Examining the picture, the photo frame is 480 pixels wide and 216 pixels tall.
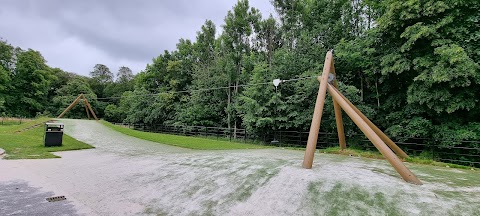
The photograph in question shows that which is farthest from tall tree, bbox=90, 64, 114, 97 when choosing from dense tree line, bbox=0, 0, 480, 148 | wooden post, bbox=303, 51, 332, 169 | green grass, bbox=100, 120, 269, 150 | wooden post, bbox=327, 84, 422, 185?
wooden post, bbox=327, 84, 422, 185

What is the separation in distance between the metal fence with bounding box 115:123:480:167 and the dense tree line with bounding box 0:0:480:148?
1.47ft

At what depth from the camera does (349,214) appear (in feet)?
10.6

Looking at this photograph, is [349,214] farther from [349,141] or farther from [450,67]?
[349,141]

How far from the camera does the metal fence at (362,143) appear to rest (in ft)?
30.8

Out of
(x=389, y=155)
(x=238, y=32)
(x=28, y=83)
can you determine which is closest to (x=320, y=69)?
(x=389, y=155)

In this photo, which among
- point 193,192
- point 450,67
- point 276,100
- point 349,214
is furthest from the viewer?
point 276,100

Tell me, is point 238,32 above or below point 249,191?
above

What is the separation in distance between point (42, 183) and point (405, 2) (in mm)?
13516

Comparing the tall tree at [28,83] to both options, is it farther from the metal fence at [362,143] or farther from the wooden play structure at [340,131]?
the wooden play structure at [340,131]

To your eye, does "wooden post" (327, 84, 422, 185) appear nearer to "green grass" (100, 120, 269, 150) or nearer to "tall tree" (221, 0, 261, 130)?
"green grass" (100, 120, 269, 150)

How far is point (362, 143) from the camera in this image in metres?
12.2

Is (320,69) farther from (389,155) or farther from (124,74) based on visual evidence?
(124,74)

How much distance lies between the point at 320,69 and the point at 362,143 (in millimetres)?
4530

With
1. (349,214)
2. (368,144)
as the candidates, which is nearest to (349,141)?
(368,144)
